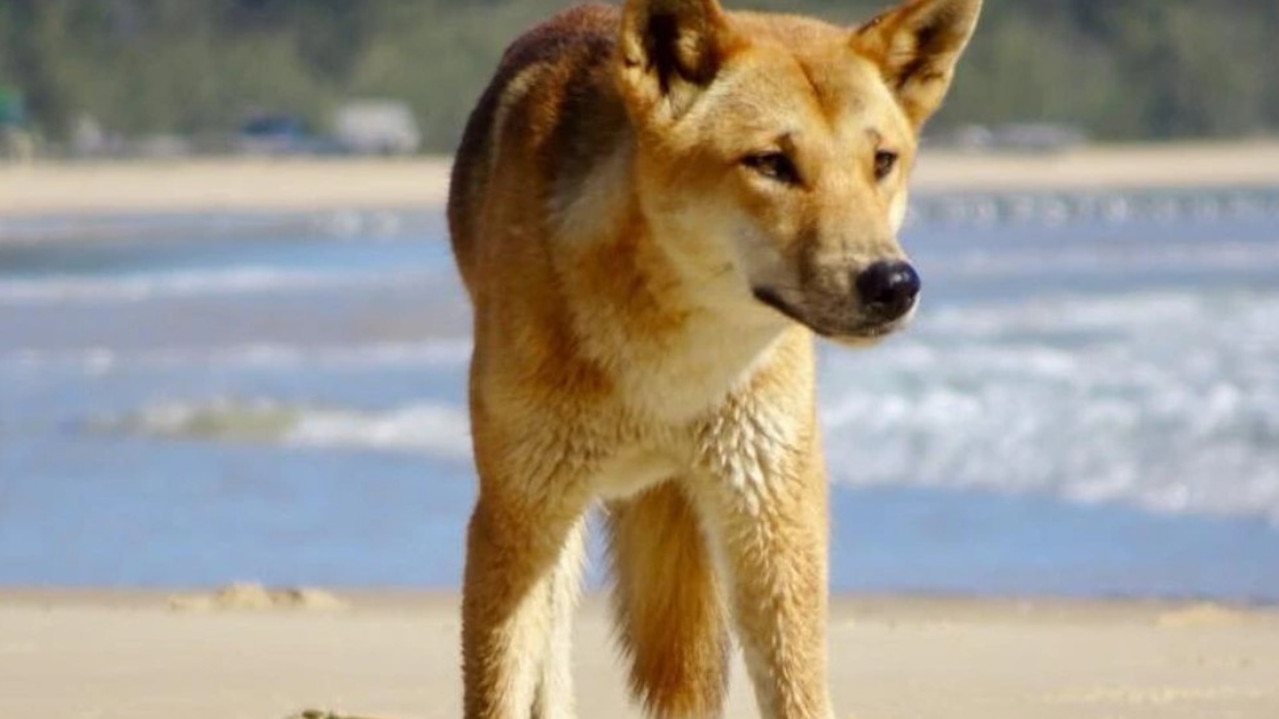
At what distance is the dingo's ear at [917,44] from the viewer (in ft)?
19.0

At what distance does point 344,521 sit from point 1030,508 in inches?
109

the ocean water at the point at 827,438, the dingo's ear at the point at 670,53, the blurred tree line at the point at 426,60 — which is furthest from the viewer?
the blurred tree line at the point at 426,60

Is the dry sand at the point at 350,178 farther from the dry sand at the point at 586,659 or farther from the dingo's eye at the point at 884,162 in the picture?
the dingo's eye at the point at 884,162

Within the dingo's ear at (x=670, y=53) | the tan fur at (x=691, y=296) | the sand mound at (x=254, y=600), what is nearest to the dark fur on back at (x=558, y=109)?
the tan fur at (x=691, y=296)

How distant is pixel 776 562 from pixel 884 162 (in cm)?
82

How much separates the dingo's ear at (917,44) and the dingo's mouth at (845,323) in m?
0.56

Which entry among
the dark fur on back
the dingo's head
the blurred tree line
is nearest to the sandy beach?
the dark fur on back

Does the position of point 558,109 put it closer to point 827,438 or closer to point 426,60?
point 827,438

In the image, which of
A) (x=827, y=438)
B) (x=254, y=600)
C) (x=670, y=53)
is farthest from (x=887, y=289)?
(x=827, y=438)

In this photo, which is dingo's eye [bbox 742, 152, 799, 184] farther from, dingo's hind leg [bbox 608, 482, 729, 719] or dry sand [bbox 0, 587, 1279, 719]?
dry sand [bbox 0, 587, 1279, 719]

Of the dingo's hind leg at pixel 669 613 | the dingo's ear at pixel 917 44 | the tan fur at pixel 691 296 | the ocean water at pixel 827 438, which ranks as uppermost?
the dingo's ear at pixel 917 44

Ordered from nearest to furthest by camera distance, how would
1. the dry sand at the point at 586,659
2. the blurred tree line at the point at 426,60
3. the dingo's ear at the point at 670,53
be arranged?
the dingo's ear at the point at 670,53
the dry sand at the point at 586,659
the blurred tree line at the point at 426,60

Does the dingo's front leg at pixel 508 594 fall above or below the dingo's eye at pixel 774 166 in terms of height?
below

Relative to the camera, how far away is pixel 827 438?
1501cm
